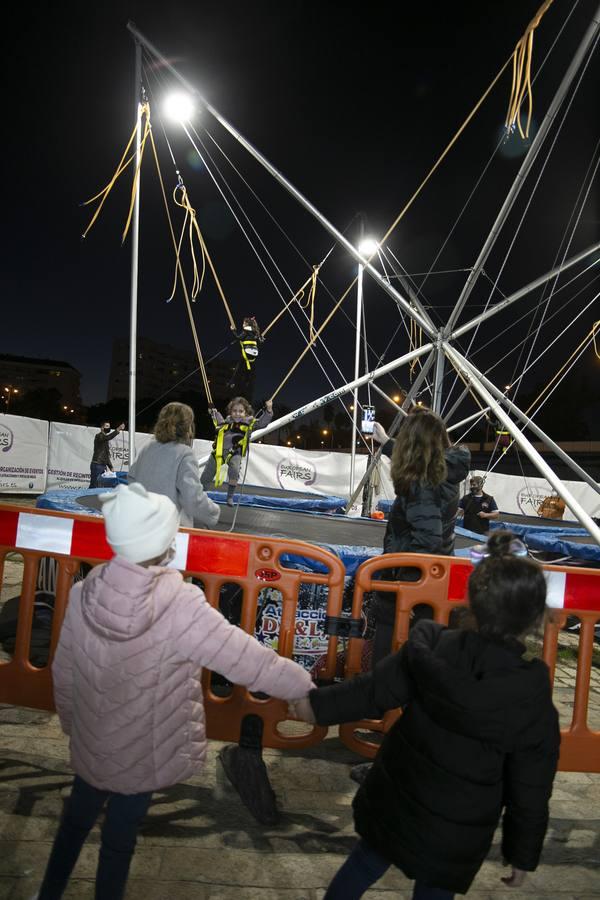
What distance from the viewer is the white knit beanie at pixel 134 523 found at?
5.22ft

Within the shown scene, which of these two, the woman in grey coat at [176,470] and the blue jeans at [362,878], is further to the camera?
the woman in grey coat at [176,470]

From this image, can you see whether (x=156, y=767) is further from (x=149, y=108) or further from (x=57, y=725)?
(x=149, y=108)

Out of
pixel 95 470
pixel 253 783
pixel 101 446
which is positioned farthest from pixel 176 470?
pixel 95 470

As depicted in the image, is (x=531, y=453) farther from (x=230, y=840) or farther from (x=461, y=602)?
(x=230, y=840)

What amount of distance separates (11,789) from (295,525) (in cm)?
423

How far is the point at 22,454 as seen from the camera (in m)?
14.8

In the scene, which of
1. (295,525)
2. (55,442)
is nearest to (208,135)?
(295,525)

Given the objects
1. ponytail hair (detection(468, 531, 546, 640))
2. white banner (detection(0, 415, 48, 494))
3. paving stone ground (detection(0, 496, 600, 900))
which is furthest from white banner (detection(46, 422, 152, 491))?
ponytail hair (detection(468, 531, 546, 640))

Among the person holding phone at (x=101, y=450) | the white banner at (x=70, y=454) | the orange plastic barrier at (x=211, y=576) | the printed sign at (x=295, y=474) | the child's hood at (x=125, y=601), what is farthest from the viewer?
the printed sign at (x=295, y=474)

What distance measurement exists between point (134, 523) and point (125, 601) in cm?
22

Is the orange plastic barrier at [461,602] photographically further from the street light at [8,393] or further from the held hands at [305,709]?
the street light at [8,393]

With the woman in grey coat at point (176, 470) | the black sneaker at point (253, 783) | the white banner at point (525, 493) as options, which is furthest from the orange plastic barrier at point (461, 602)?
the white banner at point (525, 493)

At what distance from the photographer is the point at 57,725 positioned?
3076mm

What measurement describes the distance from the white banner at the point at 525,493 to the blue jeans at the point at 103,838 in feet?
54.7
